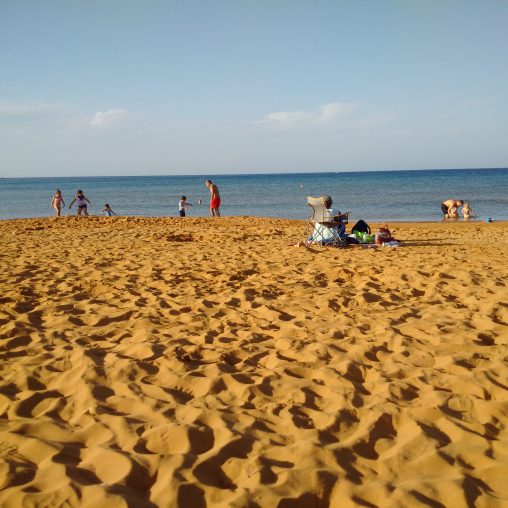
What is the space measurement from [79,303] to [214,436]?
10.2ft

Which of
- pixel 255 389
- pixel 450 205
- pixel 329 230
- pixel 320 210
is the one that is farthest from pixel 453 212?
pixel 255 389

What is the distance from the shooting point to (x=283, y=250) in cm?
846

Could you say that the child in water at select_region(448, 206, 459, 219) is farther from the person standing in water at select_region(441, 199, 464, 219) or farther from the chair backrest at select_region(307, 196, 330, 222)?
the chair backrest at select_region(307, 196, 330, 222)

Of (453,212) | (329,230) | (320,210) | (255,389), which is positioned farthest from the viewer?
(453,212)

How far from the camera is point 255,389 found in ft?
9.94

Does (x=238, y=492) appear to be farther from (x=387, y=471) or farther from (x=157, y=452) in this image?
(x=387, y=471)

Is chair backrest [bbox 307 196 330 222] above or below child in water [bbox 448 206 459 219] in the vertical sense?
above

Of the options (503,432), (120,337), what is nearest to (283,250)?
(120,337)

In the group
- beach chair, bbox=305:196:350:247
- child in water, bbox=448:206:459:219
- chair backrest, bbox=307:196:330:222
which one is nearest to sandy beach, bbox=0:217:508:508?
beach chair, bbox=305:196:350:247

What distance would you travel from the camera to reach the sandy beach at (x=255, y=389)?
2.12 meters

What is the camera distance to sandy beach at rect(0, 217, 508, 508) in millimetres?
2121

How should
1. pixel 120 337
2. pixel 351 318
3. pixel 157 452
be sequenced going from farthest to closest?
pixel 351 318 → pixel 120 337 → pixel 157 452

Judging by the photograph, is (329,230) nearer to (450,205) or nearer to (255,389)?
(255,389)

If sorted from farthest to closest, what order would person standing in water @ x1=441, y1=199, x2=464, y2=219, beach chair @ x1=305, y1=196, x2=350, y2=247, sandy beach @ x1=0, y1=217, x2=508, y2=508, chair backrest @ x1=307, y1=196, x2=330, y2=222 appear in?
person standing in water @ x1=441, y1=199, x2=464, y2=219 < chair backrest @ x1=307, y1=196, x2=330, y2=222 < beach chair @ x1=305, y1=196, x2=350, y2=247 < sandy beach @ x1=0, y1=217, x2=508, y2=508
